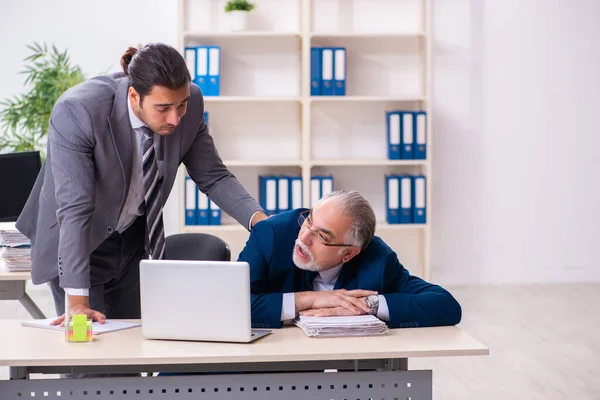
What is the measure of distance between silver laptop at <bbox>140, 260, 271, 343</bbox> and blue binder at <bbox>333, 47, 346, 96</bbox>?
366cm

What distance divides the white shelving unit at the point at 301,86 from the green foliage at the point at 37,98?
847mm

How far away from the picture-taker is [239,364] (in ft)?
7.41

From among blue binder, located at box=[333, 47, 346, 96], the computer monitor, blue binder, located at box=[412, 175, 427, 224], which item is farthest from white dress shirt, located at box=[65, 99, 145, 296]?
blue binder, located at box=[412, 175, 427, 224]

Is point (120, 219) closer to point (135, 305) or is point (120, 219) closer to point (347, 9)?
point (135, 305)

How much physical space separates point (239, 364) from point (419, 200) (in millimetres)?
3616

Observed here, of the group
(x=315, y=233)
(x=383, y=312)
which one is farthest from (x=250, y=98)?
(x=383, y=312)

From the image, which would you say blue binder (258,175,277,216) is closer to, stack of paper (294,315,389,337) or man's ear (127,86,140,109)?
man's ear (127,86,140,109)

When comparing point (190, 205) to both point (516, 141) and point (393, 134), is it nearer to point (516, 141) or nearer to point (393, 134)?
point (393, 134)

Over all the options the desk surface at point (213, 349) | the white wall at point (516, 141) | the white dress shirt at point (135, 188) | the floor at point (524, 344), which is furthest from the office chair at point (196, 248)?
the white wall at point (516, 141)

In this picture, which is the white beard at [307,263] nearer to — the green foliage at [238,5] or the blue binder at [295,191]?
the blue binder at [295,191]

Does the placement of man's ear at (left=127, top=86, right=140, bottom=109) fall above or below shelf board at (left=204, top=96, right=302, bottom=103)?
below

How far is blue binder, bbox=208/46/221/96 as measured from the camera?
554 centimetres

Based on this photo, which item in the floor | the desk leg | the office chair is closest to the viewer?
the office chair

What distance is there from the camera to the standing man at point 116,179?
7.58 ft
